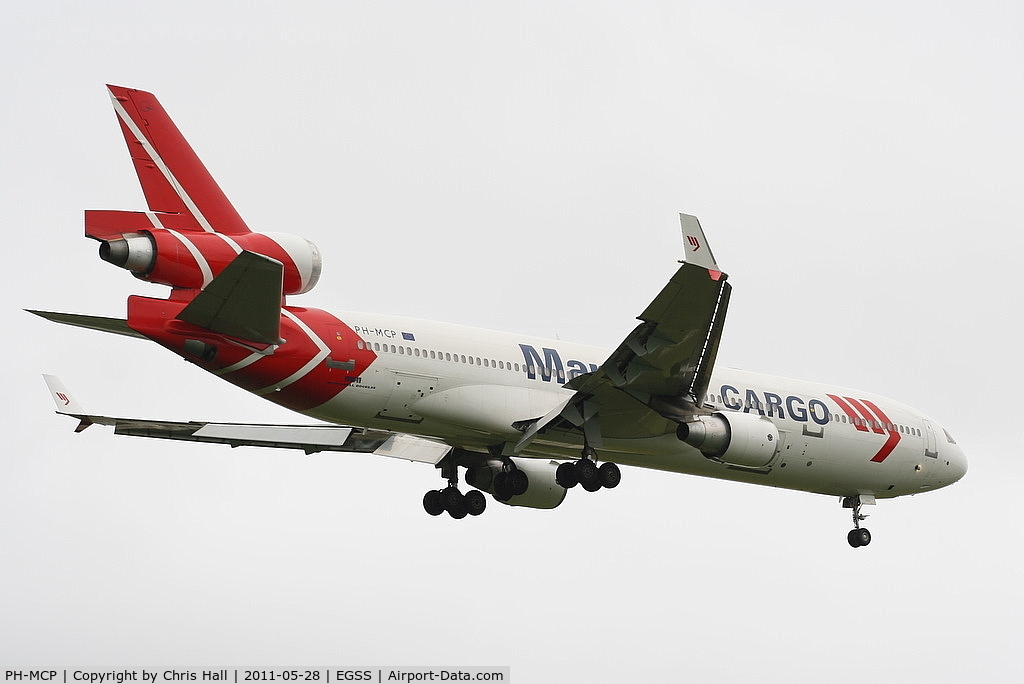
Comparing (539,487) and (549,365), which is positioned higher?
(549,365)

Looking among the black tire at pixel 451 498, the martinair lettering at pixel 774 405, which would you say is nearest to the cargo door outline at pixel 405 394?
the black tire at pixel 451 498

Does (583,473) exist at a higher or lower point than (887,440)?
lower

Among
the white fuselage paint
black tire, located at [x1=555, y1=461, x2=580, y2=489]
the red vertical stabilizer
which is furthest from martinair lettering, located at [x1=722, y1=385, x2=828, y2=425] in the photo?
the red vertical stabilizer

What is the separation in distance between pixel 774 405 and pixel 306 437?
412 inches

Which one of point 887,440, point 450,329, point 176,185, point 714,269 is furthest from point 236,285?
point 887,440

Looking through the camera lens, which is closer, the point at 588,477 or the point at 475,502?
the point at 588,477

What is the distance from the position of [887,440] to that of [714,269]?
10.9 m

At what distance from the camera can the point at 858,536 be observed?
32.0 meters

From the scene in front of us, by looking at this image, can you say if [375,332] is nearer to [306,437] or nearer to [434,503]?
[306,437]

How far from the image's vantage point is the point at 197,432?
29109 mm

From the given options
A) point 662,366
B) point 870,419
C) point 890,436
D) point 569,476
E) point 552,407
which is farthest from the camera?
point 890,436

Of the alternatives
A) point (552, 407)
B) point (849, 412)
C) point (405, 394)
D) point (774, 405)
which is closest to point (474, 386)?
point (405, 394)

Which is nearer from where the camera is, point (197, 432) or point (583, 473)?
point (583, 473)

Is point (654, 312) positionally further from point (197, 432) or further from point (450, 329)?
point (197, 432)
